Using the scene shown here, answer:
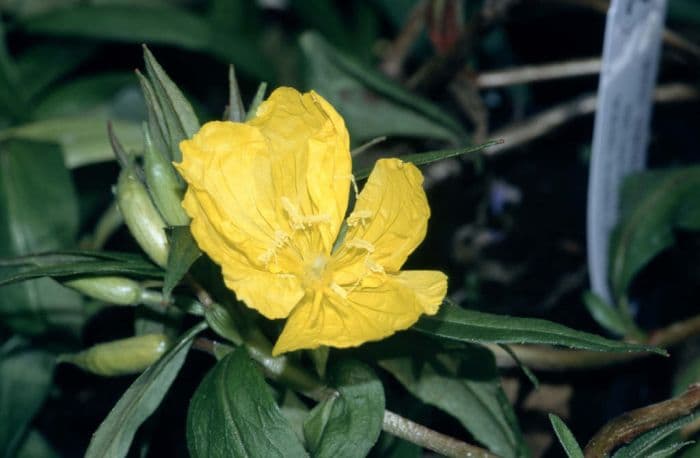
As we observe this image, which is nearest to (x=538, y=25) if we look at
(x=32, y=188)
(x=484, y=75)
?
(x=484, y=75)

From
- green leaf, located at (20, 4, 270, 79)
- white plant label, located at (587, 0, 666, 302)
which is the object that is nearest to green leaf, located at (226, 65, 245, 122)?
white plant label, located at (587, 0, 666, 302)

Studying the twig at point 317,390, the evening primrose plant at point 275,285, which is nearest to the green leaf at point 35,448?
the evening primrose plant at point 275,285

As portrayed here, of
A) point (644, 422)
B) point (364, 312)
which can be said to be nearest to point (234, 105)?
point (364, 312)

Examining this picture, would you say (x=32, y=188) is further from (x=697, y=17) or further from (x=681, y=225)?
(x=697, y=17)

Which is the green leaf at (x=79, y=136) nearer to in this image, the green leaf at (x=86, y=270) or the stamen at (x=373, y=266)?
the green leaf at (x=86, y=270)

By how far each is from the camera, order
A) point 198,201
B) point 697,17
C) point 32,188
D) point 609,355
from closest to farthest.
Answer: point 198,201
point 609,355
point 32,188
point 697,17

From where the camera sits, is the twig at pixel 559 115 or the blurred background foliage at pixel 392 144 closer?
the blurred background foliage at pixel 392 144

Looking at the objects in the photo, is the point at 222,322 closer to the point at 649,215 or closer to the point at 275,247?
the point at 275,247
